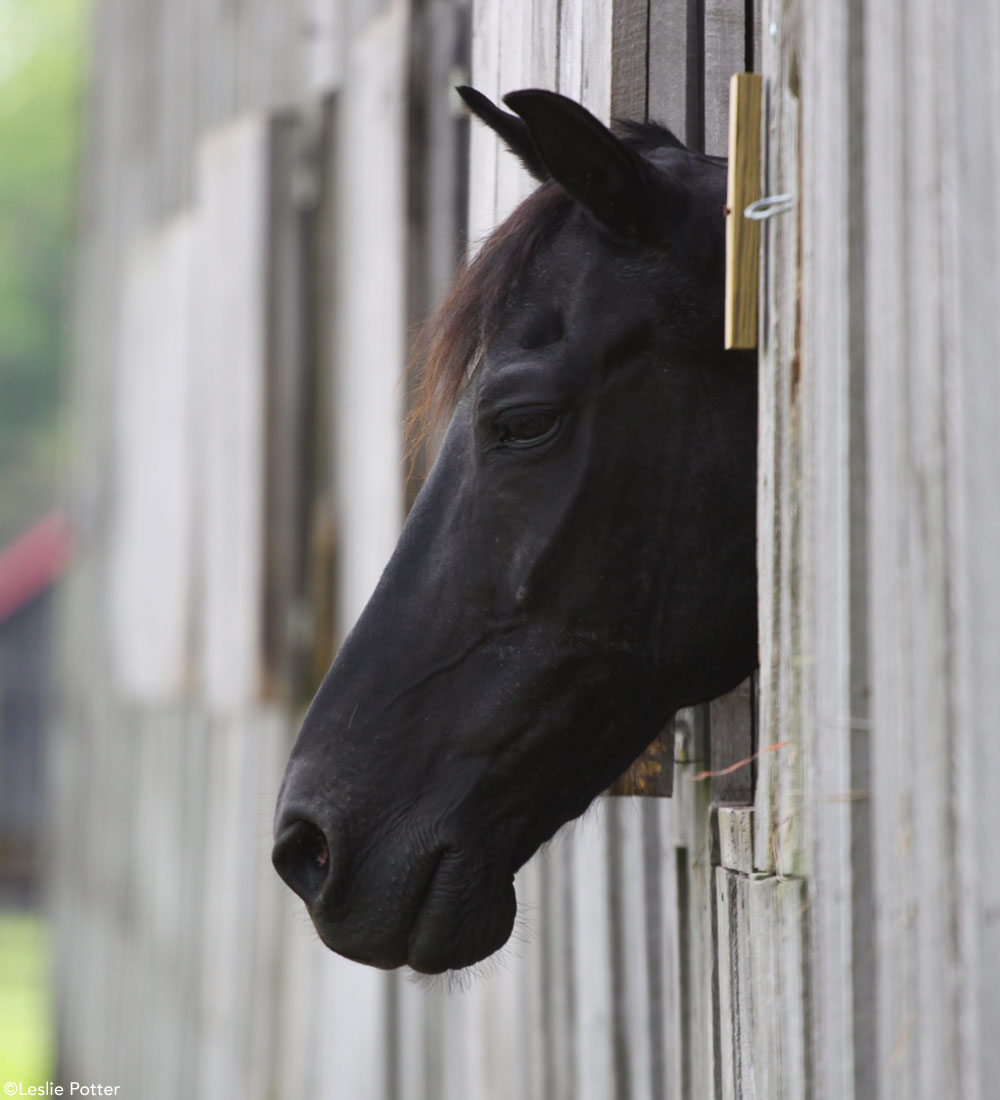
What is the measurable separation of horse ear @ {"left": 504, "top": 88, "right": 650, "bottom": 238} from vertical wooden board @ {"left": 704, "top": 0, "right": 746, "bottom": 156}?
0.47 meters

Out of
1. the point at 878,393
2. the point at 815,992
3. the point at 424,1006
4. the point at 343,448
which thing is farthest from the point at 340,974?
the point at 878,393

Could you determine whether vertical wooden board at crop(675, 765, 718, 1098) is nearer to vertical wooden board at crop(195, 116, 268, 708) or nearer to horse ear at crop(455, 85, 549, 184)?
horse ear at crop(455, 85, 549, 184)

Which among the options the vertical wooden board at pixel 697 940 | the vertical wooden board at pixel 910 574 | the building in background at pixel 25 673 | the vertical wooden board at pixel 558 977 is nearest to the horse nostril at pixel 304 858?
the vertical wooden board at pixel 697 940

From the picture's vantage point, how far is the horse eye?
2.05 m

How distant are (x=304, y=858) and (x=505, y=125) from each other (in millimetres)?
1166

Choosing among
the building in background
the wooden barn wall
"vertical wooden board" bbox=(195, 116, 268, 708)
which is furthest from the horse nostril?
the building in background

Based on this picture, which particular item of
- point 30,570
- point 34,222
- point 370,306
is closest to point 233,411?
point 370,306

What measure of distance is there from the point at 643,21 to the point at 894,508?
124 cm

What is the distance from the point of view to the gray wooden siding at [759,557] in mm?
1464

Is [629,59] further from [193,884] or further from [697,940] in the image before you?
[193,884]

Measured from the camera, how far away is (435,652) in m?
2.06

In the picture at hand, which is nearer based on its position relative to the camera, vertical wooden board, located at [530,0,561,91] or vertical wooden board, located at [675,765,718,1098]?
vertical wooden board, located at [675,765,718,1098]

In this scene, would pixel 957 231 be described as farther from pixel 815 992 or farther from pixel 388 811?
pixel 388 811

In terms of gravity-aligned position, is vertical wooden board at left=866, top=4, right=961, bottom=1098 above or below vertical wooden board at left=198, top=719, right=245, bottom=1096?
above
